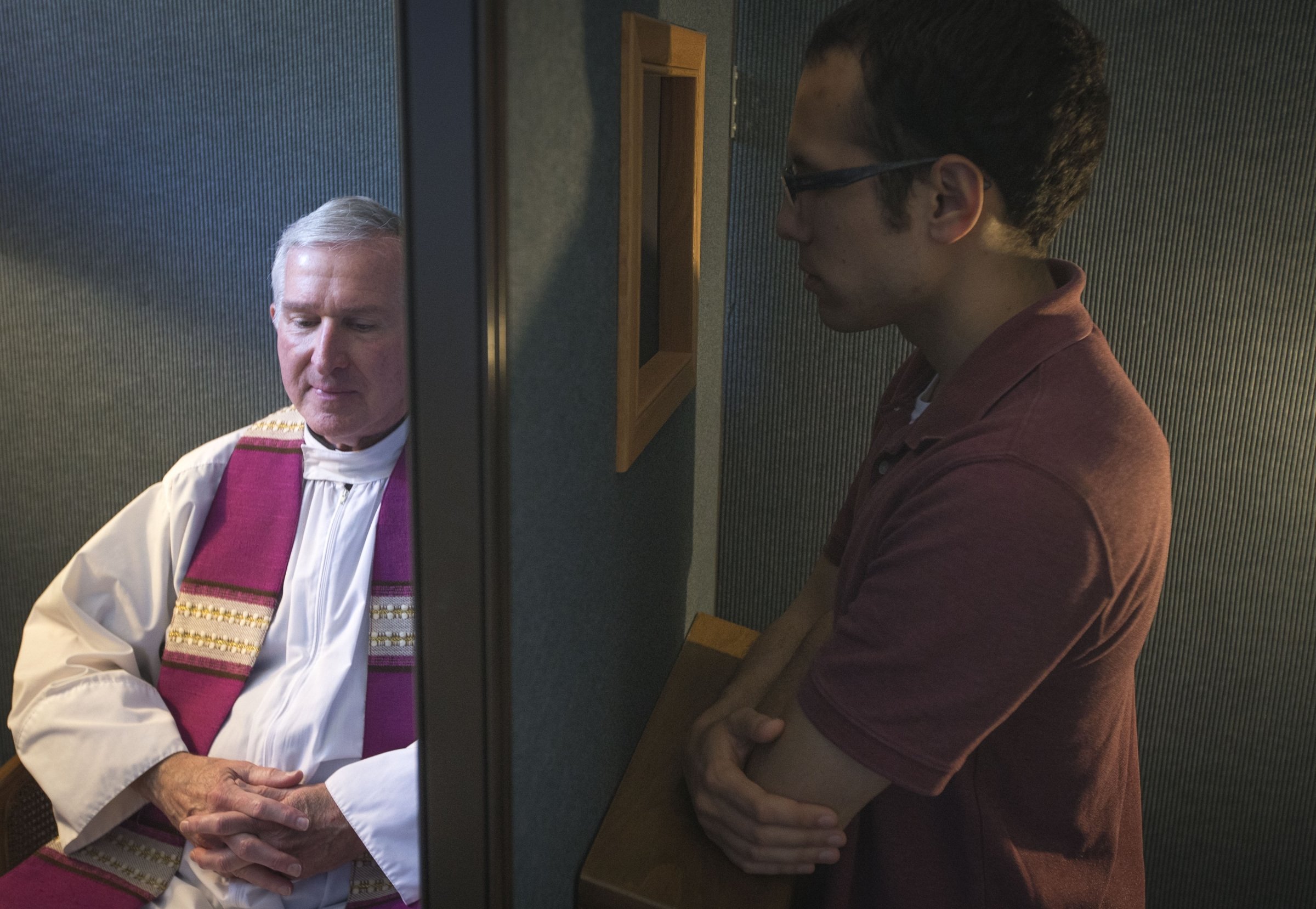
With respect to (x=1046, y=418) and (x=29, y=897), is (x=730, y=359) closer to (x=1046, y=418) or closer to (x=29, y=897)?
(x=1046, y=418)

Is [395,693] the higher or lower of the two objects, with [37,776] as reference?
higher

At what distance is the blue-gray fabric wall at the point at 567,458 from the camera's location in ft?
2.16

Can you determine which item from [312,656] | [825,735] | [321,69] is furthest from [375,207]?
[825,735]

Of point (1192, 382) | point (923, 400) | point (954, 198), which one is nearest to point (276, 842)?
point (923, 400)

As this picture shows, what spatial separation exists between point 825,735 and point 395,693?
2.89ft

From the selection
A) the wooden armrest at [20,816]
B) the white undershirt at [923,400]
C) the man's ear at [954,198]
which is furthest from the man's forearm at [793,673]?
the wooden armrest at [20,816]

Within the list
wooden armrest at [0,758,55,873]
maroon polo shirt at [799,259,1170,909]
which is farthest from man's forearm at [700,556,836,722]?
wooden armrest at [0,758,55,873]

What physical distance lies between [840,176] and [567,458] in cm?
36

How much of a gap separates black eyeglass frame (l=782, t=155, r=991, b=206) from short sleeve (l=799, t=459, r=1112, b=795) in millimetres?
274

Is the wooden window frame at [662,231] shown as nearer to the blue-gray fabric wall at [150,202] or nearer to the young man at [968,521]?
the young man at [968,521]

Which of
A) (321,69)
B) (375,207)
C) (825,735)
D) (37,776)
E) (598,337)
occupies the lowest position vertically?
(37,776)

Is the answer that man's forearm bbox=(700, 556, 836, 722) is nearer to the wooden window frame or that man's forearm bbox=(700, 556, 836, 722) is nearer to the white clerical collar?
the wooden window frame

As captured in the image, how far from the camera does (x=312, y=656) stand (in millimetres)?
1526

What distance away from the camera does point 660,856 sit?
99 centimetres
